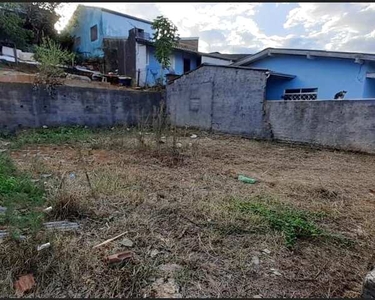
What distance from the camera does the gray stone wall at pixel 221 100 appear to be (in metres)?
8.23

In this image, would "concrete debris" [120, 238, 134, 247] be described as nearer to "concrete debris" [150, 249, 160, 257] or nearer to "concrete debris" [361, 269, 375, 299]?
"concrete debris" [150, 249, 160, 257]

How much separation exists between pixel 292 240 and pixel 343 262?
39 cm

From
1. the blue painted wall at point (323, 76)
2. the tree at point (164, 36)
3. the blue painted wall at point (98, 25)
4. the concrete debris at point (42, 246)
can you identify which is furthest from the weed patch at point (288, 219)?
the blue painted wall at point (98, 25)

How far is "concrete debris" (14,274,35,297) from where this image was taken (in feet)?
5.11

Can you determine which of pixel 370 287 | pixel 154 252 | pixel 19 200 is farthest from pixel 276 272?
pixel 19 200

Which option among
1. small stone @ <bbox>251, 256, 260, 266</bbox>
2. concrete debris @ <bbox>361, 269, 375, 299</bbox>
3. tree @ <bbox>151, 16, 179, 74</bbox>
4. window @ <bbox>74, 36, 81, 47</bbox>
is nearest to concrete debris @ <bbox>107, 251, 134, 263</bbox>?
small stone @ <bbox>251, 256, 260, 266</bbox>

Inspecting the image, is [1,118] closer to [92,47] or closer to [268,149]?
[268,149]

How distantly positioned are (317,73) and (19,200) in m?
9.34

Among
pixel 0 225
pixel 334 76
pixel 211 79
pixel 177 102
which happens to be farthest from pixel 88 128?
pixel 334 76

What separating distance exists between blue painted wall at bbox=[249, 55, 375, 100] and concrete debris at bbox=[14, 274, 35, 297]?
949 centimetres

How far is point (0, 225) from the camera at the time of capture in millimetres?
2289

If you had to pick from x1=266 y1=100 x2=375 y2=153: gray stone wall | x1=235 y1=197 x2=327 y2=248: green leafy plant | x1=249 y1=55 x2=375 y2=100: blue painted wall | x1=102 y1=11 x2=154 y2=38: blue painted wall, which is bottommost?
x1=235 y1=197 x2=327 y2=248: green leafy plant

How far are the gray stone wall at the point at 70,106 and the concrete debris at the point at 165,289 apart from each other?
25.9 feet

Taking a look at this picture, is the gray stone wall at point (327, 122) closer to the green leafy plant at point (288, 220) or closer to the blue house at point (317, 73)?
the blue house at point (317, 73)
